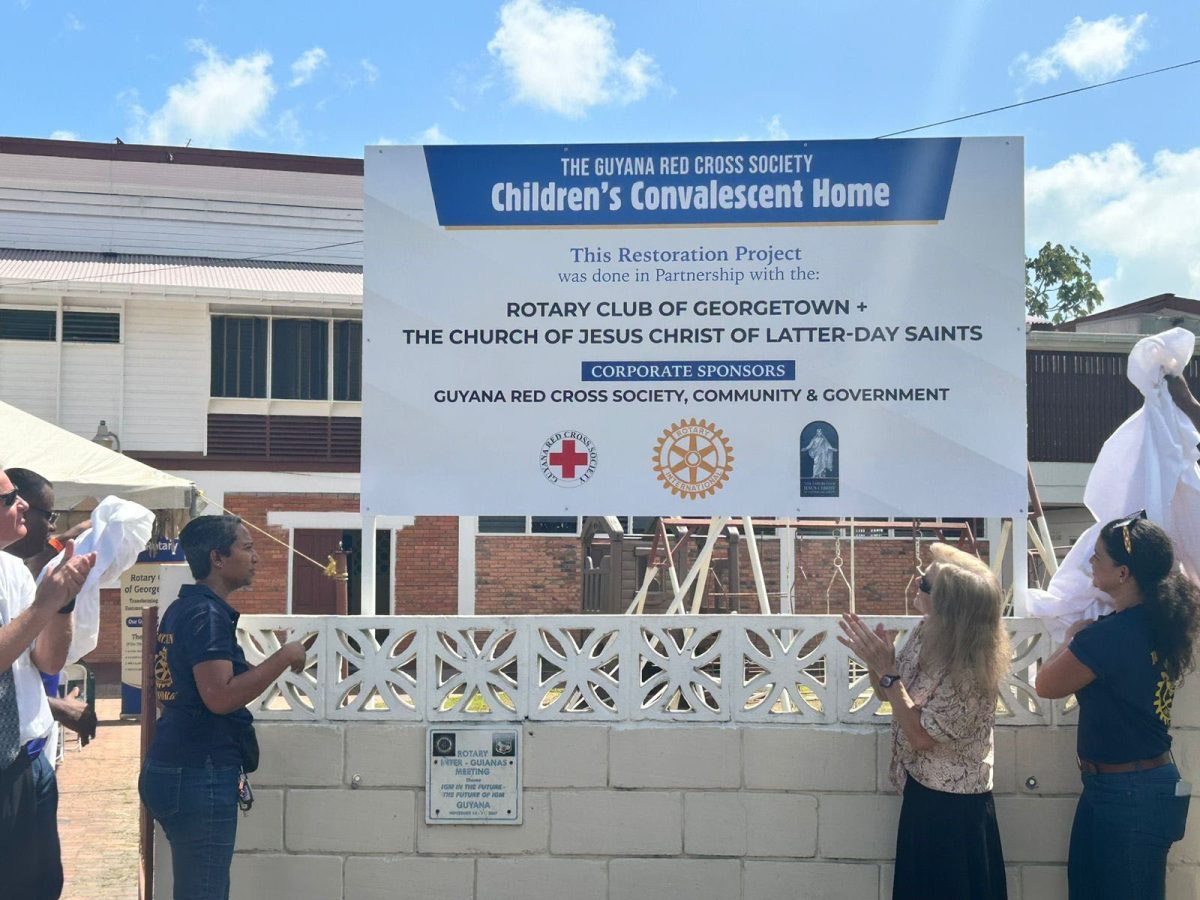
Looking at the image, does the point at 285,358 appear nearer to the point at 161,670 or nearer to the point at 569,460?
the point at 569,460

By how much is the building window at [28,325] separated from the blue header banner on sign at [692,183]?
14803mm

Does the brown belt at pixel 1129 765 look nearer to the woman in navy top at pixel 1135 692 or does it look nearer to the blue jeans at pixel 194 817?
the woman in navy top at pixel 1135 692

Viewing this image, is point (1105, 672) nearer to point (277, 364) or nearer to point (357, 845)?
point (357, 845)

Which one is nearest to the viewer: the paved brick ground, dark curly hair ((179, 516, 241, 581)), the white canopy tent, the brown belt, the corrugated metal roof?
the brown belt

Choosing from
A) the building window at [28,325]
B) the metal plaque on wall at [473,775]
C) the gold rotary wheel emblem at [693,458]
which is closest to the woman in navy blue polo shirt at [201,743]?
the metal plaque on wall at [473,775]

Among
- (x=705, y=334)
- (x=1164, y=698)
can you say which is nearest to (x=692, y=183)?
(x=705, y=334)

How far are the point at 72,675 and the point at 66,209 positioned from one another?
421 inches

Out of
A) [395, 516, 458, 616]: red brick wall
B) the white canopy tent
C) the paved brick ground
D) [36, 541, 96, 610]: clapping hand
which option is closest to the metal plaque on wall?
[36, 541, 96, 610]: clapping hand

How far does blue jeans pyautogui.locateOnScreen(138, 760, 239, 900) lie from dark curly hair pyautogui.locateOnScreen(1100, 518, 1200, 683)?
3165mm

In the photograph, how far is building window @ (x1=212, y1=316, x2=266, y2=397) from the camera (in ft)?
60.1

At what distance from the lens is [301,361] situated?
1859 cm

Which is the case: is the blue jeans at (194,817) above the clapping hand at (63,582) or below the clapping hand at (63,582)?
below

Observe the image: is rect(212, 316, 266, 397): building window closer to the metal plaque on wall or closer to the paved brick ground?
the paved brick ground

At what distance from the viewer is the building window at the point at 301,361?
18500 mm
